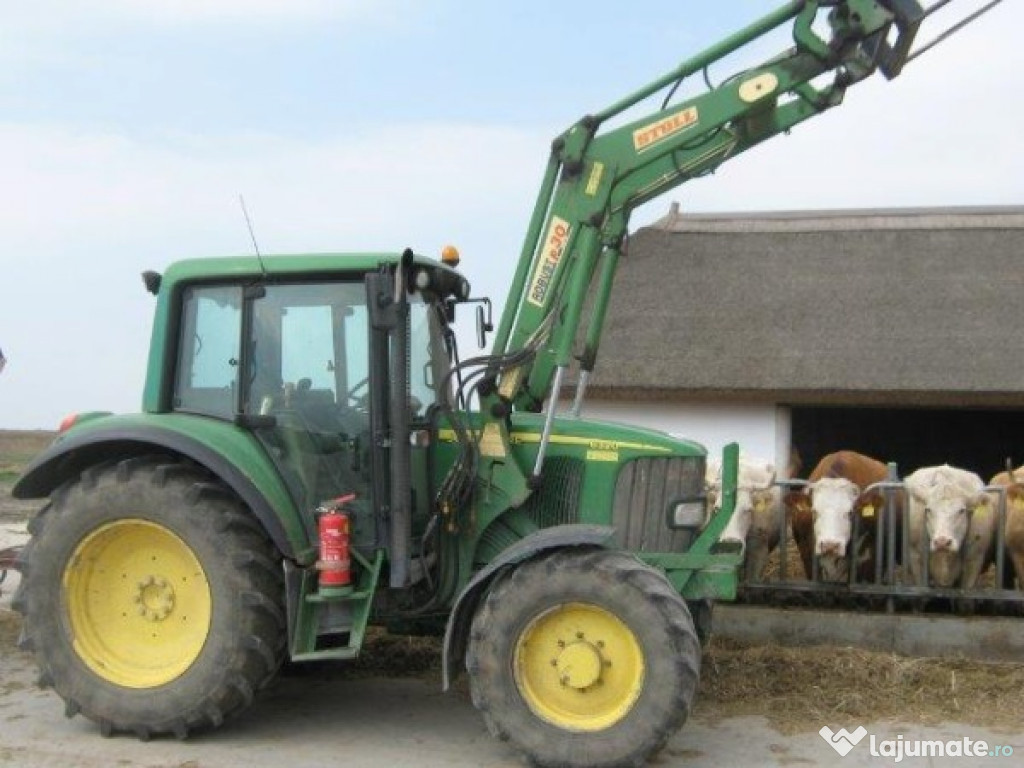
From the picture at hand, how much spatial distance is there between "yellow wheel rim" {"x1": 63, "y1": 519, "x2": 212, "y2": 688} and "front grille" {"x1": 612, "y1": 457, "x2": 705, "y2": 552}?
86.0 inches

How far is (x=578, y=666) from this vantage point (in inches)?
229

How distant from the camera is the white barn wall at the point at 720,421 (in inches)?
642

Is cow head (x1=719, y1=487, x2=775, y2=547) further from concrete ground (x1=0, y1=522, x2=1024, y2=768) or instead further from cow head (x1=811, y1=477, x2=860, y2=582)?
concrete ground (x1=0, y1=522, x2=1024, y2=768)

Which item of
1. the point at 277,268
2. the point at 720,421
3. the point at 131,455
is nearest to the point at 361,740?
the point at 131,455

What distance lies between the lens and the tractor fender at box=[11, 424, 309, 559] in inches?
241

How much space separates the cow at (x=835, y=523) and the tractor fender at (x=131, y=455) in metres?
4.35

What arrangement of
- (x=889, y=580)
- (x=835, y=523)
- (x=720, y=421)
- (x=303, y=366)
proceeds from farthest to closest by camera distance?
(x=720, y=421) < (x=835, y=523) < (x=889, y=580) < (x=303, y=366)

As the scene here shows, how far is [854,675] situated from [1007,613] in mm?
2229

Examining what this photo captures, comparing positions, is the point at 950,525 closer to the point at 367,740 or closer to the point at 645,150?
the point at 645,150

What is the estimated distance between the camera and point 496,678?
5.83m

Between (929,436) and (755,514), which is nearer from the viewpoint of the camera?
(755,514)
